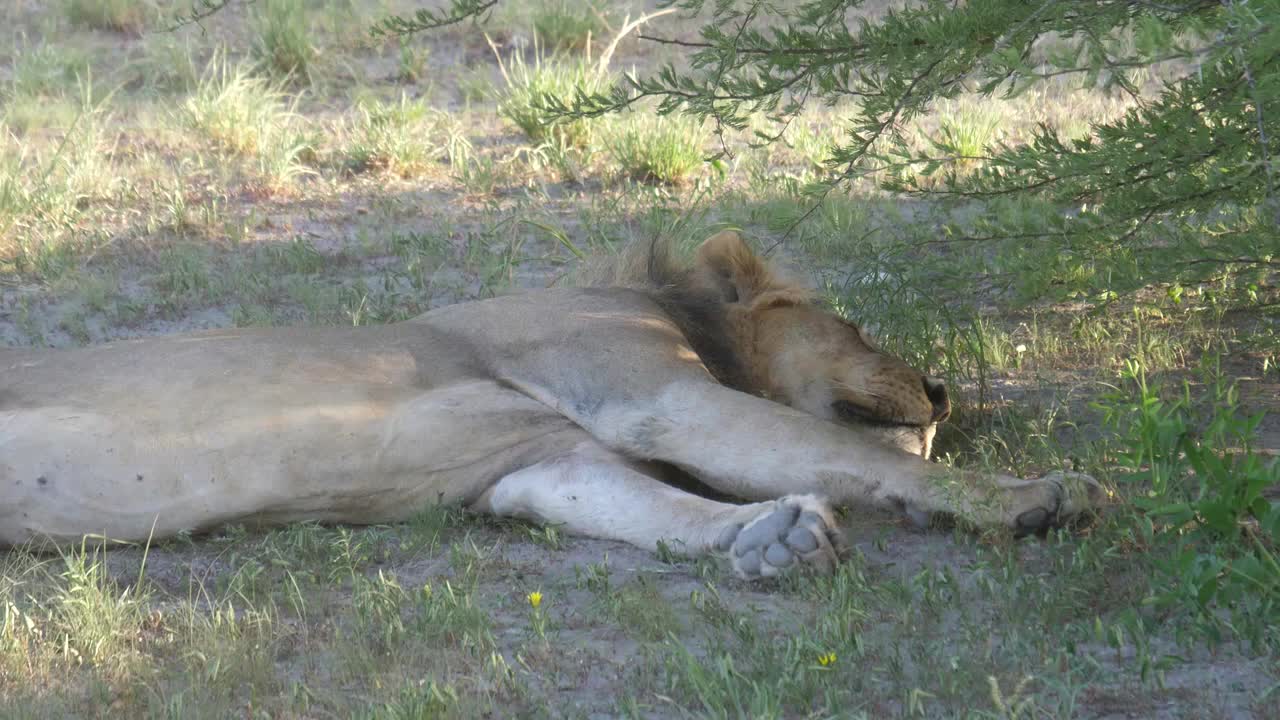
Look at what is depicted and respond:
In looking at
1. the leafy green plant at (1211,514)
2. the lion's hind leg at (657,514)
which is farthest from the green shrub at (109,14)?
the leafy green plant at (1211,514)

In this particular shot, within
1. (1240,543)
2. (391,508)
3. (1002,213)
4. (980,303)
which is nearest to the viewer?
(1240,543)

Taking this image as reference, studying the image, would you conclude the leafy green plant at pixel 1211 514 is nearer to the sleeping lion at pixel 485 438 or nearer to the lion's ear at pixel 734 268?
the sleeping lion at pixel 485 438

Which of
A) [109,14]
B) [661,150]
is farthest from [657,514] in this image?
[109,14]

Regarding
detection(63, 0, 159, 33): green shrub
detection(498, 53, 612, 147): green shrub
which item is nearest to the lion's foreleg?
detection(498, 53, 612, 147): green shrub

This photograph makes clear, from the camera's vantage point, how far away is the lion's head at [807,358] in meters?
4.06

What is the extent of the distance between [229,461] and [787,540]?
140 cm

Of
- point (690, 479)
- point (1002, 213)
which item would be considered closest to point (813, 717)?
point (690, 479)

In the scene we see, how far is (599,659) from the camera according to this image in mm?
2824

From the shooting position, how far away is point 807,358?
420 centimetres

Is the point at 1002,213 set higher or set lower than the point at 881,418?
higher

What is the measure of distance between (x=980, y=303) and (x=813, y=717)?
3.08m

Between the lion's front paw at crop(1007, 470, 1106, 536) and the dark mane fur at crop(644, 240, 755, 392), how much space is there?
108 centimetres

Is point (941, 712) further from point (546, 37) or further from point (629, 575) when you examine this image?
point (546, 37)

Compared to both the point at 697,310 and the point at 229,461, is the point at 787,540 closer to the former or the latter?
the point at 697,310
